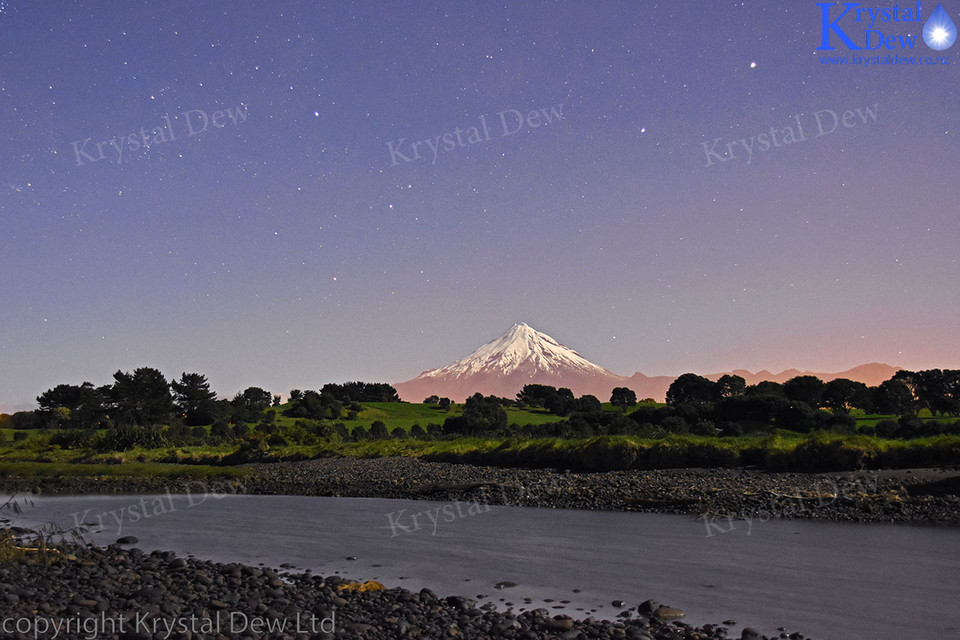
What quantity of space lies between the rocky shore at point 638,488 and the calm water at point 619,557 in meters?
2.00

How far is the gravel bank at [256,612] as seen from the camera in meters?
12.2

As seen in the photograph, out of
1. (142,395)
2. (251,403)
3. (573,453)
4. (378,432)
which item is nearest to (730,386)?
(378,432)

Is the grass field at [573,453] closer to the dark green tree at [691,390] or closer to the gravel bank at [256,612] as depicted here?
the dark green tree at [691,390]

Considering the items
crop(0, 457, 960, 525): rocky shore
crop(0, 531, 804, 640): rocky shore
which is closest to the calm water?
crop(0, 531, 804, 640): rocky shore

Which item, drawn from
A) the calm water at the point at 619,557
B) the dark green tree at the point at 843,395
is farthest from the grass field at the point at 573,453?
the calm water at the point at 619,557

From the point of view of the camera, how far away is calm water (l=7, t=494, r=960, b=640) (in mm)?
15883

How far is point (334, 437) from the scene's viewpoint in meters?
75.9

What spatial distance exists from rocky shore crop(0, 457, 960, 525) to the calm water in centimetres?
200

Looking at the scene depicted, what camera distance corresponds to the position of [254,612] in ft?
45.0

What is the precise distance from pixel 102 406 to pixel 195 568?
4433 inches

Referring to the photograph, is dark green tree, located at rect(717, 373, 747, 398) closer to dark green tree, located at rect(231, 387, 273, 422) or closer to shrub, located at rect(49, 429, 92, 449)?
dark green tree, located at rect(231, 387, 273, 422)

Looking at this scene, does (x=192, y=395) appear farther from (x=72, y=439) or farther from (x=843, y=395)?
(x=843, y=395)

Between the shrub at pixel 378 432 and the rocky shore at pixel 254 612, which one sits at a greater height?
the shrub at pixel 378 432

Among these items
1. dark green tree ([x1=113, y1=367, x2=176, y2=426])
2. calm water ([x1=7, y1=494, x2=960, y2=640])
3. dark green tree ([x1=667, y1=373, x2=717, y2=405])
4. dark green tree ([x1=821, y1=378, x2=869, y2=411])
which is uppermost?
dark green tree ([x1=113, y1=367, x2=176, y2=426])
